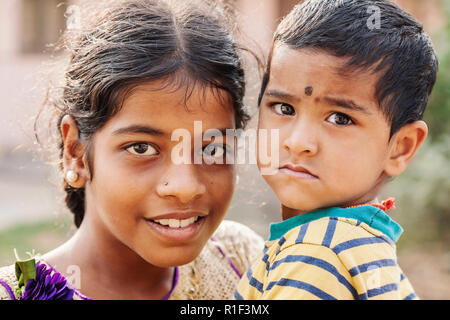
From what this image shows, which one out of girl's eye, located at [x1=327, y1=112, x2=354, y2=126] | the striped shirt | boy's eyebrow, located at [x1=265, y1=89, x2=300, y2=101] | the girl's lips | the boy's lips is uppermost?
boy's eyebrow, located at [x1=265, y1=89, x2=300, y2=101]

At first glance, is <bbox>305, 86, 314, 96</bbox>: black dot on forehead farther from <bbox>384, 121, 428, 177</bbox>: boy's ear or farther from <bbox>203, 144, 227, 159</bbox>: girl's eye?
<bbox>203, 144, 227, 159</bbox>: girl's eye

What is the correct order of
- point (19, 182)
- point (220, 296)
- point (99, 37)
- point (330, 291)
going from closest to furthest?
point (330, 291)
point (99, 37)
point (220, 296)
point (19, 182)

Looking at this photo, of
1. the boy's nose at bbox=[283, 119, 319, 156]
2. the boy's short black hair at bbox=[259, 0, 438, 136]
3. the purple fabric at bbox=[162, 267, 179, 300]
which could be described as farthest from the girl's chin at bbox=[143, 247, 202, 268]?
the boy's short black hair at bbox=[259, 0, 438, 136]

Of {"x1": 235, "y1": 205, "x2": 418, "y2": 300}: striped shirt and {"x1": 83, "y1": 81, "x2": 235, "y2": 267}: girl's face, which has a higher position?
{"x1": 83, "y1": 81, "x2": 235, "y2": 267}: girl's face

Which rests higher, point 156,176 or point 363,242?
point 156,176

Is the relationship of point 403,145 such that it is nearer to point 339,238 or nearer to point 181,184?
point 339,238

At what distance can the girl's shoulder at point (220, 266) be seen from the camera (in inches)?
89.3

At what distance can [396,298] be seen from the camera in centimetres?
149

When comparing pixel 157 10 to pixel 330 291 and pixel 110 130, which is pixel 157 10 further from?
pixel 330 291

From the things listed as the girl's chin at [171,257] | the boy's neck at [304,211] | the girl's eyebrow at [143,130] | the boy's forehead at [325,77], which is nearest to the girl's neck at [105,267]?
the girl's chin at [171,257]

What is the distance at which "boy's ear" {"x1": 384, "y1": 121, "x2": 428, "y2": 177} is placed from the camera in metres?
1.72

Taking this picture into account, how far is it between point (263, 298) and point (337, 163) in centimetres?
44

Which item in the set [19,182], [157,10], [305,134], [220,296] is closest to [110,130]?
[157,10]

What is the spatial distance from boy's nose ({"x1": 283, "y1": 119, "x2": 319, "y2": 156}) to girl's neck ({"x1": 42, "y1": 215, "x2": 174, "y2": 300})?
0.84 m
